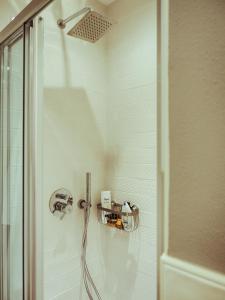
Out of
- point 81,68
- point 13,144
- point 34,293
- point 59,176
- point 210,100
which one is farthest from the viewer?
point 81,68

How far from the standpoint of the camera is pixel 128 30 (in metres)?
1.50

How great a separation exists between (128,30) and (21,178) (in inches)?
46.3

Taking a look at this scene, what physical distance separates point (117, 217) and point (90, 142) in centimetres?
52

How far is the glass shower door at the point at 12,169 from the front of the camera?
3.01ft

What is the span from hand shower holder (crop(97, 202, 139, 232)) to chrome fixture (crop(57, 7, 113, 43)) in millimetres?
1017

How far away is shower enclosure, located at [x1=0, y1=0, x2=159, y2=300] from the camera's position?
102 cm

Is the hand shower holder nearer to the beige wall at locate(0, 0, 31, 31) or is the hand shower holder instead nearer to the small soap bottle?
the small soap bottle

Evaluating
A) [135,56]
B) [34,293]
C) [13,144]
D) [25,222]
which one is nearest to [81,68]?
[135,56]

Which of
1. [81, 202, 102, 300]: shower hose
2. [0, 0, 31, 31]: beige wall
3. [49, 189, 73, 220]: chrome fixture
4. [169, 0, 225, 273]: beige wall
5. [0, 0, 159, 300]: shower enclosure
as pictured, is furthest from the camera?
[81, 202, 102, 300]: shower hose

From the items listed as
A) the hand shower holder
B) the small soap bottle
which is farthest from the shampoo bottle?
the small soap bottle

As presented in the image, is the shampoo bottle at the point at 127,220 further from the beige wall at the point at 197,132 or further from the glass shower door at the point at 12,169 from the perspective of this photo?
the beige wall at the point at 197,132

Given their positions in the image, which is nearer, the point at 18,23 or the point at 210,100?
the point at 210,100

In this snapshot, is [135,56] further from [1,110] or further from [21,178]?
[21,178]

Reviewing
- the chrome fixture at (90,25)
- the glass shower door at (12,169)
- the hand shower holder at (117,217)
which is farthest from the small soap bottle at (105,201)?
the chrome fixture at (90,25)
